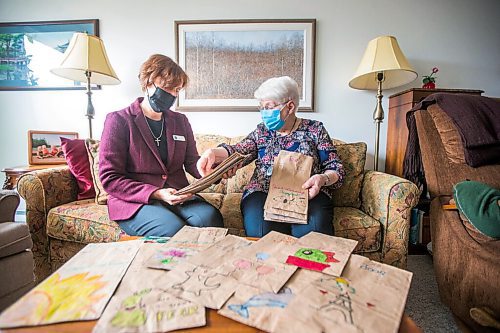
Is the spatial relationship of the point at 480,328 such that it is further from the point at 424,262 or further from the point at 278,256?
the point at 424,262

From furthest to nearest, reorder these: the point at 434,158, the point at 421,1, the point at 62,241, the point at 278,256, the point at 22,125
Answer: the point at 22,125, the point at 421,1, the point at 62,241, the point at 434,158, the point at 278,256

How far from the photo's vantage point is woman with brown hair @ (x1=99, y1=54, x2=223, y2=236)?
3.72 ft

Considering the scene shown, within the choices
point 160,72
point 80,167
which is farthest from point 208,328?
point 80,167

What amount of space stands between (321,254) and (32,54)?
8.63 feet

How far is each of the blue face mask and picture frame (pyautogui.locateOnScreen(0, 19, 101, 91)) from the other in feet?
5.08

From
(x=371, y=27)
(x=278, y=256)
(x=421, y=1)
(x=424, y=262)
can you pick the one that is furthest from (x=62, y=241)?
(x=421, y=1)

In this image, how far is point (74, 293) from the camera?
0.55 meters

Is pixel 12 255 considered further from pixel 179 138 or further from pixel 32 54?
pixel 32 54

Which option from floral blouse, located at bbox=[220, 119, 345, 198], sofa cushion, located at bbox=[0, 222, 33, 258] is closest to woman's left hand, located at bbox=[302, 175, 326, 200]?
floral blouse, located at bbox=[220, 119, 345, 198]

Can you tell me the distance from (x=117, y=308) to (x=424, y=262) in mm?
1812

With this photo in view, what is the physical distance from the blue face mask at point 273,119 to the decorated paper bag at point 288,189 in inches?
5.3

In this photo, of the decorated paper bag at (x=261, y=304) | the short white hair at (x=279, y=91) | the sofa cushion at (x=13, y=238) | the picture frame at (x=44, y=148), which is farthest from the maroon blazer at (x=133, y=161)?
the picture frame at (x=44, y=148)

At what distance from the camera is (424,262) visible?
1.72m

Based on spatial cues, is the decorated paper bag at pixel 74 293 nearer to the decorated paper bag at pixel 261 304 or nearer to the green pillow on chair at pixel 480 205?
the decorated paper bag at pixel 261 304
